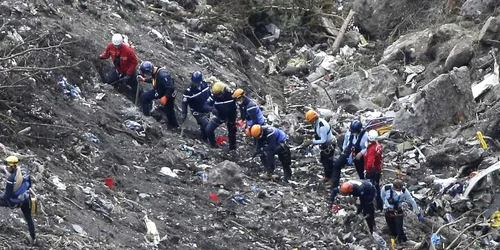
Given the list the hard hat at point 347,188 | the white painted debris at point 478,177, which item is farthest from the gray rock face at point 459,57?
the hard hat at point 347,188

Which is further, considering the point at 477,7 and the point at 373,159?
the point at 477,7

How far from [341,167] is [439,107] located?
407cm

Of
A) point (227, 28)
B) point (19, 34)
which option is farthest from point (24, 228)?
point (227, 28)

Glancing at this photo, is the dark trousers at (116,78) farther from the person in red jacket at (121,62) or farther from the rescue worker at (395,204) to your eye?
the rescue worker at (395,204)

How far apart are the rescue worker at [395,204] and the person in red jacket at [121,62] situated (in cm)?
487

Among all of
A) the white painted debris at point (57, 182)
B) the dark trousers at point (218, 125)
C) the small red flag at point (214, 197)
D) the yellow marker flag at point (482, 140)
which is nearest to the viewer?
the white painted debris at point (57, 182)

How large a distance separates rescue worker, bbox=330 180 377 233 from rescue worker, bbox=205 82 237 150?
2.86 metres

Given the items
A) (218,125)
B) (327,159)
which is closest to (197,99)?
(218,125)

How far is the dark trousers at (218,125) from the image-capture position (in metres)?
15.4

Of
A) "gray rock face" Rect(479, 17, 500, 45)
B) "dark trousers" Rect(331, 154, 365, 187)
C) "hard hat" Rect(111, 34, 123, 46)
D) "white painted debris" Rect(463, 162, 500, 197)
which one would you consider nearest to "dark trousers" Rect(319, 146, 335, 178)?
"dark trousers" Rect(331, 154, 365, 187)

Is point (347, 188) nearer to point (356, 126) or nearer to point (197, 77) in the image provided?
point (356, 126)

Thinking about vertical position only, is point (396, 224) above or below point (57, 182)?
below

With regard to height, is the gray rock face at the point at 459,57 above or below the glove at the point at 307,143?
above

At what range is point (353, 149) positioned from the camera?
1441 cm
